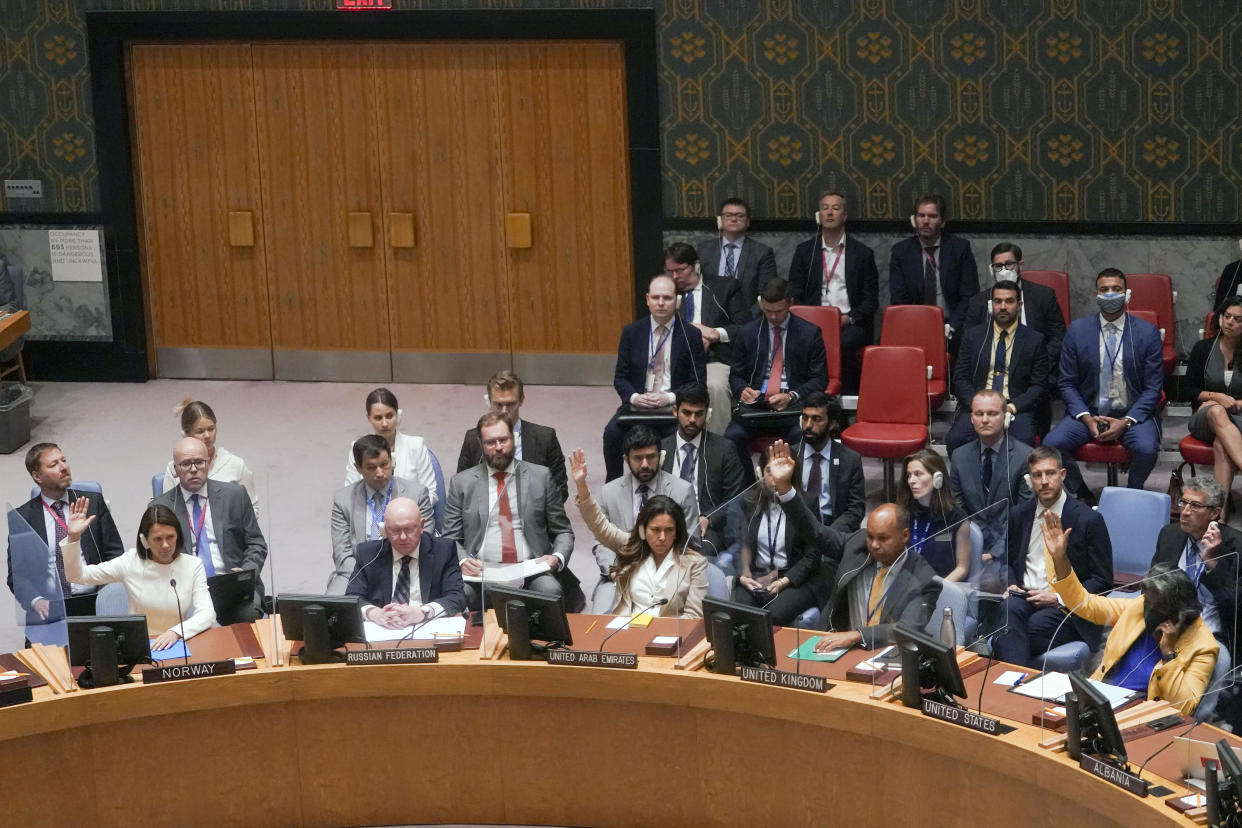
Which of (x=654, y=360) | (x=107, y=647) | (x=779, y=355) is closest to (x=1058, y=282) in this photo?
(x=779, y=355)

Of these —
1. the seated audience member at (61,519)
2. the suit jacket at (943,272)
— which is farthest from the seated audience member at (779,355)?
the seated audience member at (61,519)

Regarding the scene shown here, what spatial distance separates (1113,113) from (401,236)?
4.42 meters

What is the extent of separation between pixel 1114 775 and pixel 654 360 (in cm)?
441

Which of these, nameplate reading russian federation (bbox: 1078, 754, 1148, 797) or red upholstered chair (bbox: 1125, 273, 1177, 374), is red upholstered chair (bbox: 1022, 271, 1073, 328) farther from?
nameplate reading russian federation (bbox: 1078, 754, 1148, 797)

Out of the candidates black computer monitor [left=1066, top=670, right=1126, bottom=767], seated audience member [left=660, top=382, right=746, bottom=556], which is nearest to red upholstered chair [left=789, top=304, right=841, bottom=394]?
seated audience member [left=660, top=382, right=746, bottom=556]

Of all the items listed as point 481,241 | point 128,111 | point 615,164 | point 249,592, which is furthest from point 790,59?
point 249,592

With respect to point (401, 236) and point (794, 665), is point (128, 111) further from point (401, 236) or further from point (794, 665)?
point (794, 665)

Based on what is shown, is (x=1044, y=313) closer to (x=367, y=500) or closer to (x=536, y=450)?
(x=536, y=450)

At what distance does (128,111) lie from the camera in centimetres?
1137

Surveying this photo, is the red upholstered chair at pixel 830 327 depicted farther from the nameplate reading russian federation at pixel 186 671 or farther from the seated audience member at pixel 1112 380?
the nameplate reading russian federation at pixel 186 671

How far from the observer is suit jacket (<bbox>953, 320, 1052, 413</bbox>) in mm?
8578

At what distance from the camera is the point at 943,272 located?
31.9ft

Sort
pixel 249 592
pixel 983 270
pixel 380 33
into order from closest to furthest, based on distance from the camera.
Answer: pixel 249 592
pixel 983 270
pixel 380 33

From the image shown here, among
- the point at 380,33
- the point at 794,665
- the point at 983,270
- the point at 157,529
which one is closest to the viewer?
the point at 794,665
